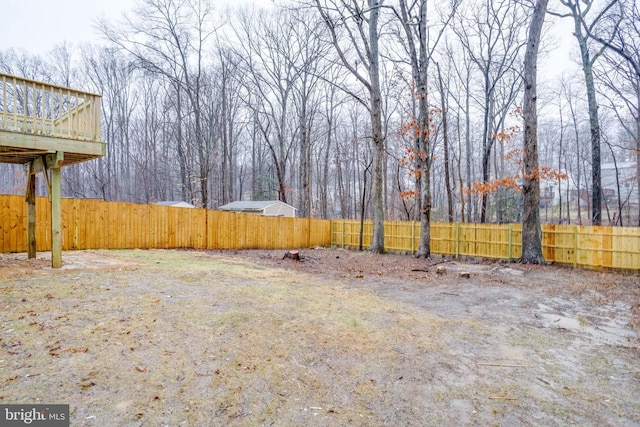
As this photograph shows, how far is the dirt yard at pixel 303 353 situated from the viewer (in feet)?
7.38

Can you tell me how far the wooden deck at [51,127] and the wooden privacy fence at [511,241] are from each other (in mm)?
10968

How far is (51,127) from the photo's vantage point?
18.5 feet

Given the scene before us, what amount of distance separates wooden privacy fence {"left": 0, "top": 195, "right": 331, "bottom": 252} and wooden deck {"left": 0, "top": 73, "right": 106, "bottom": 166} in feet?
7.99

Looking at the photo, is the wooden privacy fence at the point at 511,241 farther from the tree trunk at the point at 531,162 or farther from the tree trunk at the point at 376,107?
the tree trunk at the point at 376,107

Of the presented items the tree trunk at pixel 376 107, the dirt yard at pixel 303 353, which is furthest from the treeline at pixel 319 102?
the dirt yard at pixel 303 353

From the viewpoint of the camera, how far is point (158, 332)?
333cm

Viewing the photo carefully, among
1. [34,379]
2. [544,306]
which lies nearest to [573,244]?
[544,306]

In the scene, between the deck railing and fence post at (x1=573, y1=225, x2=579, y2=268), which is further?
fence post at (x1=573, y1=225, x2=579, y2=268)

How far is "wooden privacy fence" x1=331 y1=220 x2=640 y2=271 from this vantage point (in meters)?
9.00

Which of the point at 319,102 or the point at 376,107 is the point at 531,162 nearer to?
the point at 376,107

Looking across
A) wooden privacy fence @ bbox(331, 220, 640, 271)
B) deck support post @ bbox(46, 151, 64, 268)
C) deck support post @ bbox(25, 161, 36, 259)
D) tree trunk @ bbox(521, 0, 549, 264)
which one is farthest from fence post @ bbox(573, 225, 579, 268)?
deck support post @ bbox(25, 161, 36, 259)

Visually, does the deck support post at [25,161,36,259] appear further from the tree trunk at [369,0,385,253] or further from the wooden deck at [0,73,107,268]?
the tree trunk at [369,0,385,253]

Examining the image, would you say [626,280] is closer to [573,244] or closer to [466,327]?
[573,244]

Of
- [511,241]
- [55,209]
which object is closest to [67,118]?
[55,209]
